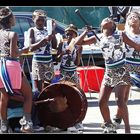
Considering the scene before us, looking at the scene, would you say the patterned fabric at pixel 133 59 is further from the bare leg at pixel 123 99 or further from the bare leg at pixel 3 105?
the bare leg at pixel 3 105

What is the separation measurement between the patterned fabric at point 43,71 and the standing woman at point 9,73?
0.74 m

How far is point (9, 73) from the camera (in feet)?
16.9

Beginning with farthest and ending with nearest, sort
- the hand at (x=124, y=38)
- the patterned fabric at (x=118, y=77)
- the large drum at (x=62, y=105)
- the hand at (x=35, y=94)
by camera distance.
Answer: the hand at (x=35, y=94) → the large drum at (x=62, y=105) → the patterned fabric at (x=118, y=77) → the hand at (x=124, y=38)

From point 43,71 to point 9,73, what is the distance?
0.94 metres

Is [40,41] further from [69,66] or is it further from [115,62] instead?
[115,62]

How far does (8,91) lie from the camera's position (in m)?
5.18

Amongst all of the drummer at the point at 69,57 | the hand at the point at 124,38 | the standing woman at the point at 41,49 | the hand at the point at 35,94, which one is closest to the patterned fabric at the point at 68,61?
the drummer at the point at 69,57

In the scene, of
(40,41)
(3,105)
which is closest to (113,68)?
(40,41)

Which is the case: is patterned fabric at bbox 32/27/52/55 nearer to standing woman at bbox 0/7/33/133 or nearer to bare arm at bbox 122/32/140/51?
standing woman at bbox 0/7/33/133

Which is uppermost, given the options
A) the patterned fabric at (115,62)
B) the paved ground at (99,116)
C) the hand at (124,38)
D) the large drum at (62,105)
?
the hand at (124,38)

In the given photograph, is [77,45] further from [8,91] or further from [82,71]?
[82,71]

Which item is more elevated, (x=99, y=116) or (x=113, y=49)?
(x=113, y=49)

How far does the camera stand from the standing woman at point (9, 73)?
5152 millimetres

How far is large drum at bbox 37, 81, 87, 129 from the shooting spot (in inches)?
217
